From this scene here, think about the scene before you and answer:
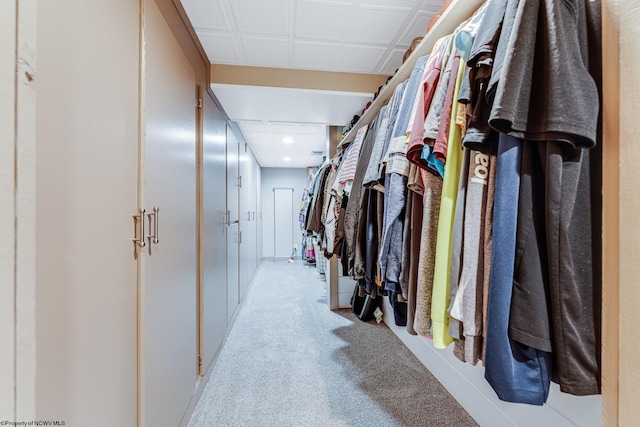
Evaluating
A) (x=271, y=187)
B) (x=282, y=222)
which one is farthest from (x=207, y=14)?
(x=282, y=222)

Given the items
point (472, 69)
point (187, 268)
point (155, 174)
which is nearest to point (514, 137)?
point (472, 69)

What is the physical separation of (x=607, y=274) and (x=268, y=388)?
5.48ft

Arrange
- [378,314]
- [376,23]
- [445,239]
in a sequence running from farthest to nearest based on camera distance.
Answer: [378,314] < [376,23] < [445,239]

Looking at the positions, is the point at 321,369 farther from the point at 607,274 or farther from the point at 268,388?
the point at 607,274

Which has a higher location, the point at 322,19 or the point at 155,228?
the point at 322,19

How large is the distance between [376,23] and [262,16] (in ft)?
2.04

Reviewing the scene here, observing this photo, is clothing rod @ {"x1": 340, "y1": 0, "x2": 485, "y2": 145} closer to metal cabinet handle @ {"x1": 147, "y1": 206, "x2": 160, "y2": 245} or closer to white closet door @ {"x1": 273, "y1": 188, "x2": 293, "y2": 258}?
metal cabinet handle @ {"x1": 147, "y1": 206, "x2": 160, "y2": 245}

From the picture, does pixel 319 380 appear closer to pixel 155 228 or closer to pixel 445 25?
pixel 155 228

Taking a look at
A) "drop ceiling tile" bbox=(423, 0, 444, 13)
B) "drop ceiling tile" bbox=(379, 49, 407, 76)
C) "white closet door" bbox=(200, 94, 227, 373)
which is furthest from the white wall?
"drop ceiling tile" bbox=(423, 0, 444, 13)

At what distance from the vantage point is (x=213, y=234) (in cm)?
180

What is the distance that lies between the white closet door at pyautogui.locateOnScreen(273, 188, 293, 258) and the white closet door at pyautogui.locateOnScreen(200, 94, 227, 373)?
3.60m

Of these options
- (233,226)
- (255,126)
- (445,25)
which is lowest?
(233,226)

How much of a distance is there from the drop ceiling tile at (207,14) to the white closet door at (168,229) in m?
0.21

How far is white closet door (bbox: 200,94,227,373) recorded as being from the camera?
63.3 inches
